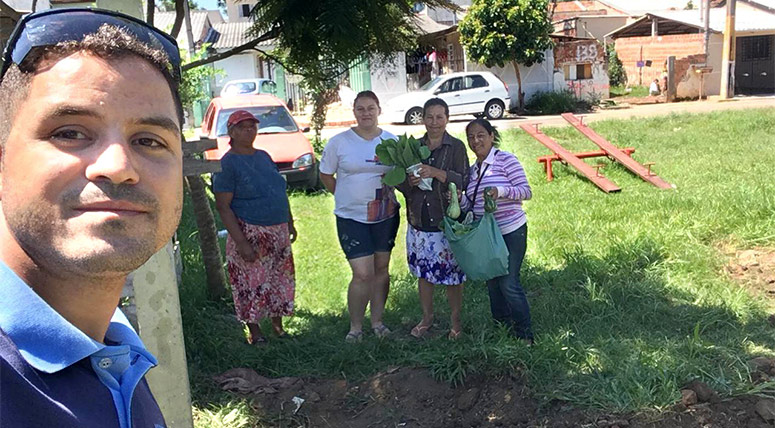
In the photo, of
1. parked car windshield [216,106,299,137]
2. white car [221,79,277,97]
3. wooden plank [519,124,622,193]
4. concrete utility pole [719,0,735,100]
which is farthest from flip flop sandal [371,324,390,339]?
concrete utility pole [719,0,735,100]

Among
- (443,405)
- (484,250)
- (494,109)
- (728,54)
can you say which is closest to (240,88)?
(494,109)

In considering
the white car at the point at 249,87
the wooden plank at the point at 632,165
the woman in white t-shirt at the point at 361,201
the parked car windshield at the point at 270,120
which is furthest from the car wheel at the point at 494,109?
the woman in white t-shirt at the point at 361,201

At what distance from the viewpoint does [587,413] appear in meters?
3.52

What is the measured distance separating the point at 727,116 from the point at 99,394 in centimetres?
1669

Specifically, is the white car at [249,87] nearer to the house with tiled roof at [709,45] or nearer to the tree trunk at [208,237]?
the tree trunk at [208,237]

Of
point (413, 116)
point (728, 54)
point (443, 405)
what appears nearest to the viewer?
point (443, 405)

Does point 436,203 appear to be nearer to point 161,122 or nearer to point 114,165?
point 161,122

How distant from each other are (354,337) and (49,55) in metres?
4.04

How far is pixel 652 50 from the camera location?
29.9 m

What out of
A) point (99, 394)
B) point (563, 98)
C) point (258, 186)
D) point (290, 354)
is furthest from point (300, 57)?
point (563, 98)

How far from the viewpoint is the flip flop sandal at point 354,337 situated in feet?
15.9

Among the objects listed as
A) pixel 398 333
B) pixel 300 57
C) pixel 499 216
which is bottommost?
pixel 398 333

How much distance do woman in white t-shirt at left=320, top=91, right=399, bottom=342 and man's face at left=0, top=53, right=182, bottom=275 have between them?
3697 mm

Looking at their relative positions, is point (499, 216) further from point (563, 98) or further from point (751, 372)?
point (563, 98)
